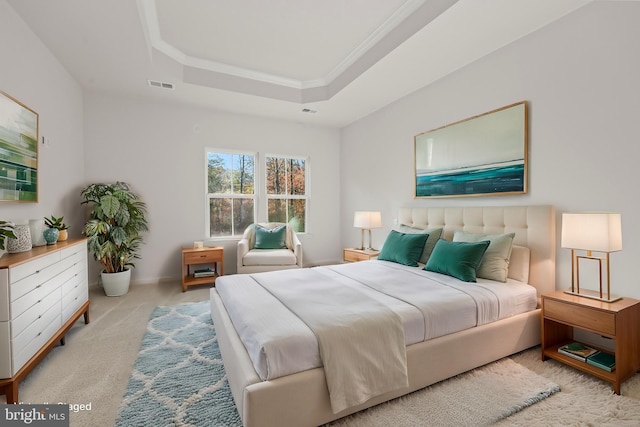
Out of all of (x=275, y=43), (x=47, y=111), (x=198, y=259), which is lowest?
(x=198, y=259)

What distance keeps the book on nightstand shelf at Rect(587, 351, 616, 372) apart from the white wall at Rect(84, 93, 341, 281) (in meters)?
4.38

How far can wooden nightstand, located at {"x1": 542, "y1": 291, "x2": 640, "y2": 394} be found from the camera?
6.12ft

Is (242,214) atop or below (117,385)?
atop

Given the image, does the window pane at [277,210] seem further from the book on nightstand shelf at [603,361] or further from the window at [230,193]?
the book on nightstand shelf at [603,361]

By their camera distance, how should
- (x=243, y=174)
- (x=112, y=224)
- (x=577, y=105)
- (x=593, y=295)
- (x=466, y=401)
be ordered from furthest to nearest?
(x=243, y=174), (x=112, y=224), (x=577, y=105), (x=593, y=295), (x=466, y=401)

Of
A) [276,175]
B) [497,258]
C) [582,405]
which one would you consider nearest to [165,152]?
[276,175]

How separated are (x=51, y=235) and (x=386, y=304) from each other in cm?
287

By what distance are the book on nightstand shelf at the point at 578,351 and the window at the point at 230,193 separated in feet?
14.2

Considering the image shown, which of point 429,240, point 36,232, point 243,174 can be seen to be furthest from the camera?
point 243,174

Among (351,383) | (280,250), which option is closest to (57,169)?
(280,250)

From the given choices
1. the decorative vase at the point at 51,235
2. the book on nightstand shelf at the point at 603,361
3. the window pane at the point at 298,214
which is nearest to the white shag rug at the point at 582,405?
the book on nightstand shelf at the point at 603,361

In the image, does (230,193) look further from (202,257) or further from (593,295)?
(593,295)

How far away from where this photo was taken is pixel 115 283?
12.5 ft

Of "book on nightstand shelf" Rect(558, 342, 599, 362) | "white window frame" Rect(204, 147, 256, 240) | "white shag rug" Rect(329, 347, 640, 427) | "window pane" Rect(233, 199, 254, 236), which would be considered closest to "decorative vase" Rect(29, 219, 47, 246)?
"white window frame" Rect(204, 147, 256, 240)
